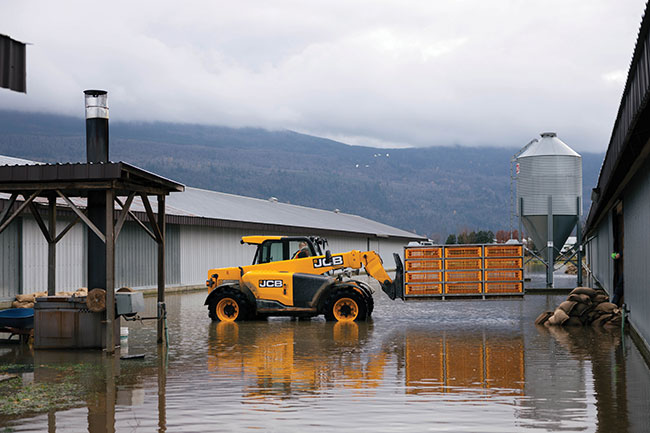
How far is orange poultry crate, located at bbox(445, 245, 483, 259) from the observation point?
66.9 feet

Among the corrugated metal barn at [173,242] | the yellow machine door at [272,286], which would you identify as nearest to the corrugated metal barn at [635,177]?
the yellow machine door at [272,286]

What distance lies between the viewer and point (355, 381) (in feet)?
36.2

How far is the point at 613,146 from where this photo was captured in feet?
45.5

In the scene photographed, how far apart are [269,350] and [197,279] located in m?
22.8

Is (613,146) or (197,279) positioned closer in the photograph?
(613,146)

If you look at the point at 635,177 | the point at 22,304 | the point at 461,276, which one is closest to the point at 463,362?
the point at 635,177

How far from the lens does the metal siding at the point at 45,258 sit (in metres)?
24.5

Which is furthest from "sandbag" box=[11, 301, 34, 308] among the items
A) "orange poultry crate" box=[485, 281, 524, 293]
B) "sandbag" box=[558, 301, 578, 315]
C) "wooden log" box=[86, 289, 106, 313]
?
"sandbag" box=[558, 301, 578, 315]

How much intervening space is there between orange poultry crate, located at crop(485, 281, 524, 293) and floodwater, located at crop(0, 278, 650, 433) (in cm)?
217

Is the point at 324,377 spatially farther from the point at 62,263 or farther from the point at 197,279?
the point at 197,279

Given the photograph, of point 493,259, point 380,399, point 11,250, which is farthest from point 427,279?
point 11,250

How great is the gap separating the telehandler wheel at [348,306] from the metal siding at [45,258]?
10.5m

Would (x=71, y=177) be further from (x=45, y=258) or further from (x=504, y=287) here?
(x=45, y=258)

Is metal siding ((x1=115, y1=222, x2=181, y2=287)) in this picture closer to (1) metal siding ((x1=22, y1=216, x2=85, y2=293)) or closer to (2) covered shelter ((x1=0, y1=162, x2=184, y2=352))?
(1) metal siding ((x1=22, y1=216, x2=85, y2=293))
